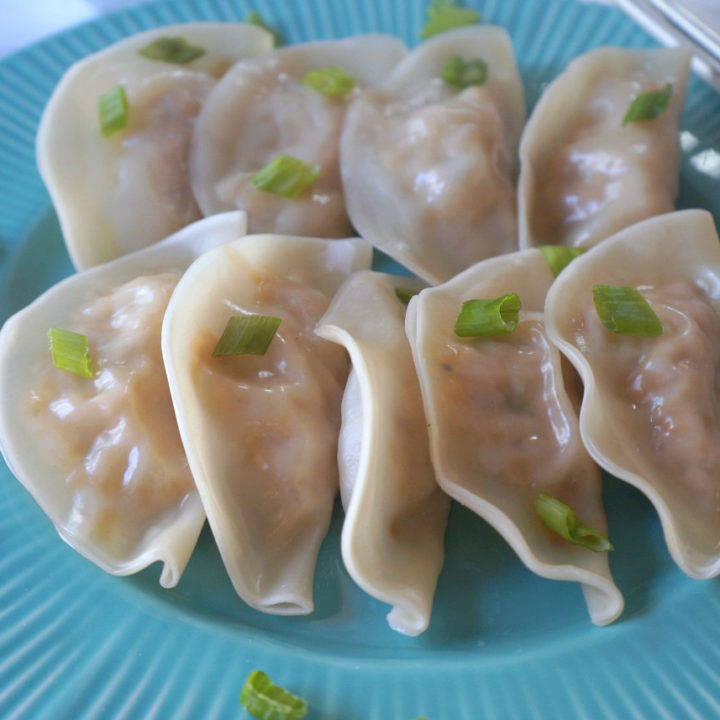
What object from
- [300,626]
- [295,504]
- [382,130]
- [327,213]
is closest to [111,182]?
[327,213]

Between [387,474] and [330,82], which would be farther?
[330,82]

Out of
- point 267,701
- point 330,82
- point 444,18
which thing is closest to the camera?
point 267,701

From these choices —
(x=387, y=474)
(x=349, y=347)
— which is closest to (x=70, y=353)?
(x=349, y=347)

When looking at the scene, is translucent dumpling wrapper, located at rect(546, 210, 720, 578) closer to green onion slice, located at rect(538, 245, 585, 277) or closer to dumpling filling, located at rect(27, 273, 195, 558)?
green onion slice, located at rect(538, 245, 585, 277)

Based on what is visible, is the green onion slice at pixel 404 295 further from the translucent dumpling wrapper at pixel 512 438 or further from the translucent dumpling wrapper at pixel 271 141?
the translucent dumpling wrapper at pixel 271 141

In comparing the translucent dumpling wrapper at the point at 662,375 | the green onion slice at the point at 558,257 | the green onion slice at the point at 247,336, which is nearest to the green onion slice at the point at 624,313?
the translucent dumpling wrapper at the point at 662,375

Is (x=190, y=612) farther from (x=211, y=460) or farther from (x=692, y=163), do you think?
(x=692, y=163)

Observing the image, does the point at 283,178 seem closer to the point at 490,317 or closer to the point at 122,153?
the point at 122,153
